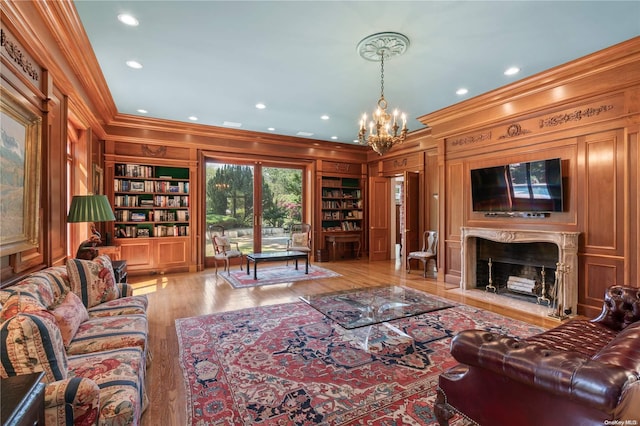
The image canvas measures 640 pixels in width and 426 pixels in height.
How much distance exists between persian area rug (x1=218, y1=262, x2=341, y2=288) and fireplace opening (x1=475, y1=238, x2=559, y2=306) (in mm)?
2680

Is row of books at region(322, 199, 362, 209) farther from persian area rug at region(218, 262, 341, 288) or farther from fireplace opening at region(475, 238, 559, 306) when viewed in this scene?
fireplace opening at region(475, 238, 559, 306)

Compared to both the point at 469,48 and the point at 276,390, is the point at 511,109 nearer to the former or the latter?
the point at 469,48

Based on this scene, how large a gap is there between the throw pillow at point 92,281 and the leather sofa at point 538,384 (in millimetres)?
2957

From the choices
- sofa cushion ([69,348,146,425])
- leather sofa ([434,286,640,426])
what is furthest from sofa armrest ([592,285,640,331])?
sofa cushion ([69,348,146,425])

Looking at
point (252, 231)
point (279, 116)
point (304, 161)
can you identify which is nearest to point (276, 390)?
point (279, 116)

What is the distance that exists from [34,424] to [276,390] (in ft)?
4.66

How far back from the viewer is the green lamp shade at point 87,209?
10.9 feet

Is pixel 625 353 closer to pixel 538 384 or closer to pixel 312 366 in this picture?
pixel 538 384

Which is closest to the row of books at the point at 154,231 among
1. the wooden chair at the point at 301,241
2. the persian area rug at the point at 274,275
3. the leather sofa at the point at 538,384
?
the persian area rug at the point at 274,275

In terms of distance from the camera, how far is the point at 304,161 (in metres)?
7.86

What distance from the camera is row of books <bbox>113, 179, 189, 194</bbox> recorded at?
601cm

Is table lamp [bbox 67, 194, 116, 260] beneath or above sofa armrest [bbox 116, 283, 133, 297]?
above

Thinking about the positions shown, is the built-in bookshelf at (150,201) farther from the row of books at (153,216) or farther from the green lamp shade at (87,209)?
the green lamp shade at (87,209)

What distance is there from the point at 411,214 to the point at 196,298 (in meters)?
4.79
